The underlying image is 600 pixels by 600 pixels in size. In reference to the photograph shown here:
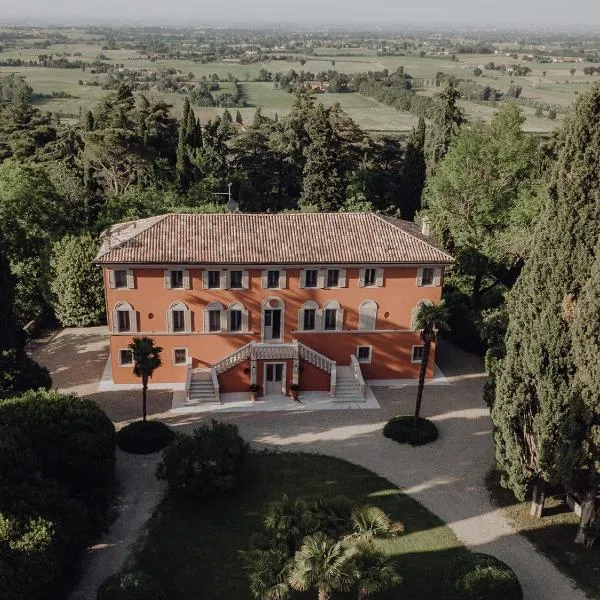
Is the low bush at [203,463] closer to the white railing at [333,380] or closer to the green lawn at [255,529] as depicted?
the green lawn at [255,529]

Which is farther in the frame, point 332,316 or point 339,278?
point 332,316

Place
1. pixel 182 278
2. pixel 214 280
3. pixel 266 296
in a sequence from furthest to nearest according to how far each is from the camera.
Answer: pixel 266 296, pixel 214 280, pixel 182 278

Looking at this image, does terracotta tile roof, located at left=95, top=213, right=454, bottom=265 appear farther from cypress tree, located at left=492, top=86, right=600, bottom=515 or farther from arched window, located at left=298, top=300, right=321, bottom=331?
cypress tree, located at left=492, top=86, right=600, bottom=515

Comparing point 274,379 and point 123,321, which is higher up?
→ point 123,321

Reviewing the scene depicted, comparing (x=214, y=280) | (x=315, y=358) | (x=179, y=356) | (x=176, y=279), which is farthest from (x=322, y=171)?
(x=179, y=356)

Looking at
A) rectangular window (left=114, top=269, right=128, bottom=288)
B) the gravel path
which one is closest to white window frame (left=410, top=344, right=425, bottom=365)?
the gravel path

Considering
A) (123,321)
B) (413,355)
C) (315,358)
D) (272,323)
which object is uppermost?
(123,321)

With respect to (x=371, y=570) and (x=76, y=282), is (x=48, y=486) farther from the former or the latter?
(x=76, y=282)

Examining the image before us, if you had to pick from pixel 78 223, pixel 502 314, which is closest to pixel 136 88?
pixel 78 223
